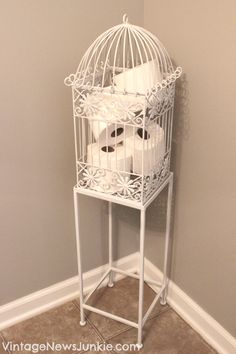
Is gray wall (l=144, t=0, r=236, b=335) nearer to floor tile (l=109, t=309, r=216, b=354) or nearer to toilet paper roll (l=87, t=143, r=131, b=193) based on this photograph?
floor tile (l=109, t=309, r=216, b=354)

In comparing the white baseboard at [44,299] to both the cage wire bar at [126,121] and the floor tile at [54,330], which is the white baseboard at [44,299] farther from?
the cage wire bar at [126,121]

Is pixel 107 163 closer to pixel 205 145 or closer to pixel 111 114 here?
pixel 111 114

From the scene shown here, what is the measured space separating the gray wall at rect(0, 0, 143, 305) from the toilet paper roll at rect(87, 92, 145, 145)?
0.23 metres

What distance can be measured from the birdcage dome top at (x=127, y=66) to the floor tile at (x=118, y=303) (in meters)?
0.91

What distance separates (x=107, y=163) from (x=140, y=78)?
0.28m

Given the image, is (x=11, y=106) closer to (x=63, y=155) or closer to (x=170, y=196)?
(x=63, y=155)

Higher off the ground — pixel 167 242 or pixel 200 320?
pixel 167 242

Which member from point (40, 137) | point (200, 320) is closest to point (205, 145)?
point (40, 137)

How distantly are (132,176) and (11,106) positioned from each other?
459 millimetres

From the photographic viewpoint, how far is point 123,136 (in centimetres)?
126

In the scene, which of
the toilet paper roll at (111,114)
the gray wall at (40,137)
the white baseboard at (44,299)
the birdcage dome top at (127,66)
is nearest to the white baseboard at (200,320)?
the white baseboard at (44,299)

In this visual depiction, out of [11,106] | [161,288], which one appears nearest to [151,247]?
[161,288]

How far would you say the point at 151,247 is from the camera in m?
1.78

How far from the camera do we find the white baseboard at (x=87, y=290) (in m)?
1.47
